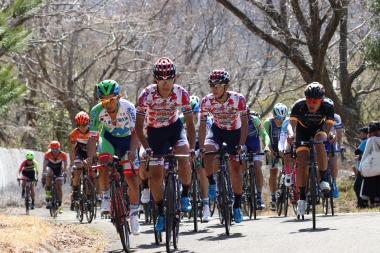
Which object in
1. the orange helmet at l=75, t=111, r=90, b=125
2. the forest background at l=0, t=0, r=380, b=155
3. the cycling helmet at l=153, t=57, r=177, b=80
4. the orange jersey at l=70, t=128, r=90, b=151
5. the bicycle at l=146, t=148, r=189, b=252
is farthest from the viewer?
the forest background at l=0, t=0, r=380, b=155

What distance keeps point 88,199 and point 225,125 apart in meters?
5.04

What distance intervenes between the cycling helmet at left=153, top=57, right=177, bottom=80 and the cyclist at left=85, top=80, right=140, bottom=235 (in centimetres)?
72

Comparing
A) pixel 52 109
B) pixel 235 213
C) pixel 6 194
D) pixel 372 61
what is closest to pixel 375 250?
pixel 235 213

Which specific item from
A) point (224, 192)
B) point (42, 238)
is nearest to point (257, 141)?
point (224, 192)

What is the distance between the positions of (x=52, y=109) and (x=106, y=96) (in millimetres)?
26608

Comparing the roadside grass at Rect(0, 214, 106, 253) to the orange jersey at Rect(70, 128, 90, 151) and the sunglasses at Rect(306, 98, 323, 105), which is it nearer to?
the sunglasses at Rect(306, 98, 323, 105)

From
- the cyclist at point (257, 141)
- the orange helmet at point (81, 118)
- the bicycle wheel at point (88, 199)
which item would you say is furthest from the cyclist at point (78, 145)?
the cyclist at point (257, 141)

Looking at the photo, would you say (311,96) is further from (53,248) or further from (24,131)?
(24,131)

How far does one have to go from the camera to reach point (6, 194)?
2739 centimetres

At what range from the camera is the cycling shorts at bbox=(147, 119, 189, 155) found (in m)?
11.2

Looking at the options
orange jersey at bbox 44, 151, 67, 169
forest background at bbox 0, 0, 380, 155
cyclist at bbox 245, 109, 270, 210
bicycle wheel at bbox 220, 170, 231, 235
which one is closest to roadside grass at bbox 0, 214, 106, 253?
bicycle wheel at bbox 220, 170, 231, 235

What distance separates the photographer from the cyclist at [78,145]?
17781 mm

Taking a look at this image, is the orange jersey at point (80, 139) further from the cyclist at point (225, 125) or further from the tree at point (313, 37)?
the tree at point (313, 37)

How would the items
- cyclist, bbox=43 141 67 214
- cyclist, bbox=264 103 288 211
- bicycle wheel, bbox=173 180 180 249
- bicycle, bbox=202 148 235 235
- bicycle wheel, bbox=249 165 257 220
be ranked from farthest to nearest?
cyclist, bbox=43 141 67 214 → cyclist, bbox=264 103 288 211 → bicycle wheel, bbox=249 165 257 220 → bicycle, bbox=202 148 235 235 → bicycle wheel, bbox=173 180 180 249
